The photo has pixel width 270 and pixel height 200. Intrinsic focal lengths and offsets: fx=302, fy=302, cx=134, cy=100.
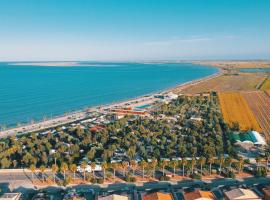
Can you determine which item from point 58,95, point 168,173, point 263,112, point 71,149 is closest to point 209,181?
point 168,173

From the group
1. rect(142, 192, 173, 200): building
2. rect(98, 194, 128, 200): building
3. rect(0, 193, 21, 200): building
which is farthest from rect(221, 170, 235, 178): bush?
rect(0, 193, 21, 200): building

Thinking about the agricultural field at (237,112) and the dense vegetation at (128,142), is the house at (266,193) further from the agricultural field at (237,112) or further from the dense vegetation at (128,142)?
the agricultural field at (237,112)

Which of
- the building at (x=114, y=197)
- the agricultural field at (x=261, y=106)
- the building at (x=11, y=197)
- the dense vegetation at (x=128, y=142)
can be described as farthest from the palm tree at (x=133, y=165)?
the agricultural field at (x=261, y=106)

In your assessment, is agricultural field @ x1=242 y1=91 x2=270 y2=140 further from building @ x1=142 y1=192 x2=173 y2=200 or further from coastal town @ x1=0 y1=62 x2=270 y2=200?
building @ x1=142 y1=192 x2=173 y2=200

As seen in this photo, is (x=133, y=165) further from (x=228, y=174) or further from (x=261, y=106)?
(x=261, y=106)

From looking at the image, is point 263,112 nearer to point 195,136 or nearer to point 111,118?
point 195,136

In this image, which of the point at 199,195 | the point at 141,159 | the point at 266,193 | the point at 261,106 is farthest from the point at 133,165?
the point at 261,106
